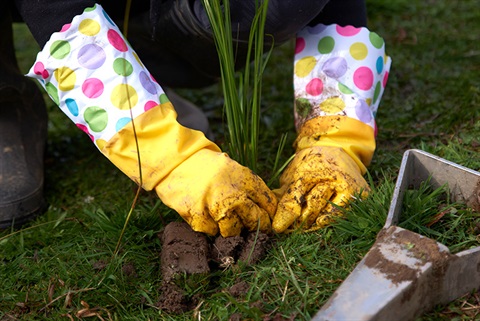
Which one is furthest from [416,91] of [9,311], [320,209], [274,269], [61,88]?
[9,311]

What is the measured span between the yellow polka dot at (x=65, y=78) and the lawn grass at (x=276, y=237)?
0.41m

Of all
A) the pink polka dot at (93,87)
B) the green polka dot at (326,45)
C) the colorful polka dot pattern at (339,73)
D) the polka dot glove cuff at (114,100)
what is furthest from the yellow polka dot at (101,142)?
the green polka dot at (326,45)

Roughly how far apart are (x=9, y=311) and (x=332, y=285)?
2.60 feet

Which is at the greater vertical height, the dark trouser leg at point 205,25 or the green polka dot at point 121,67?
the green polka dot at point 121,67

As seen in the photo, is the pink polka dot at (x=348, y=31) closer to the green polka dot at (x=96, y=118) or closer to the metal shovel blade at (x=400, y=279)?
the metal shovel blade at (x=400, y=279)

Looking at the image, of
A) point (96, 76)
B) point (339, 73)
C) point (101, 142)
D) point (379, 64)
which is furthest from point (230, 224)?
point (379, 64)

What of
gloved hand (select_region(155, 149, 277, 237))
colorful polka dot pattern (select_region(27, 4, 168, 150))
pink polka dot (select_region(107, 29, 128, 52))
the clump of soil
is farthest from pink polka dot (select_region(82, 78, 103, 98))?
the clump of soil

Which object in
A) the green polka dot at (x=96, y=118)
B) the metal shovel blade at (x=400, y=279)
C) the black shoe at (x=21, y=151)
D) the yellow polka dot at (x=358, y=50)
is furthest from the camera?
the black shoe at (x=21, y=151)

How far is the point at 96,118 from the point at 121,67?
0.14m

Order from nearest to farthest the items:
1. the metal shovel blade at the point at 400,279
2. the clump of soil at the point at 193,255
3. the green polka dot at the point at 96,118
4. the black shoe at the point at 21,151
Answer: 1. the metal shovel blade at the point at 400,279
2. the clump of soil at the point at 193,255
3. the green polka dot at the point at 96,118
4. the black shoe at the point at 21,151

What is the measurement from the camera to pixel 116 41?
1655mm

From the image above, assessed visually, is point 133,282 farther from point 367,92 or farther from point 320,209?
point 367,92

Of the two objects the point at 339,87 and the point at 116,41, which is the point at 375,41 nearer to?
the point at 339,87

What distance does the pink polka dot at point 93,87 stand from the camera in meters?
1.62
